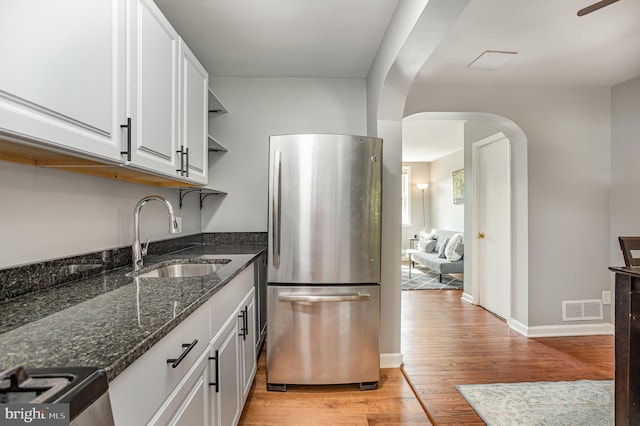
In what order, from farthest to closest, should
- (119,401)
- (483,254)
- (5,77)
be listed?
1. (483,254)
2. (5,77)
3. (119,401)

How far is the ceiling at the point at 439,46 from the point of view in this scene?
2.01 m

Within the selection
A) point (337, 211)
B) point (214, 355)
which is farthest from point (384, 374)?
point (214, 355)

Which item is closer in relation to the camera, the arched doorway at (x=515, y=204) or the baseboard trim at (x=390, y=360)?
the baseboard trim at (x=390, y=360)

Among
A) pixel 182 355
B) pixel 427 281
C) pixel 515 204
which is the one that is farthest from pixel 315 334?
pixel 427 281

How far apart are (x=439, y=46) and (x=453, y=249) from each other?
3901mm

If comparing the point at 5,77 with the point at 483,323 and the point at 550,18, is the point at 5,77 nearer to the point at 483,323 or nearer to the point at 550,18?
the point at 550,18

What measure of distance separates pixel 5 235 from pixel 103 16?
33.0 inches

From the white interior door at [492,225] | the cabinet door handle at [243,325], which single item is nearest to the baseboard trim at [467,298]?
the white interior door at [492,225]

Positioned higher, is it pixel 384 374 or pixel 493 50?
pixel 493 50

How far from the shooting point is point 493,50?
2496 millimetres

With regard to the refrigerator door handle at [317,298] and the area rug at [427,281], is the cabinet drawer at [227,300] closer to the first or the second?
the refrigerator door handle at [317,298]

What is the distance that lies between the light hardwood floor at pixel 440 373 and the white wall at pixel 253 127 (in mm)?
1335

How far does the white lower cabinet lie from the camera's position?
0.75 meters

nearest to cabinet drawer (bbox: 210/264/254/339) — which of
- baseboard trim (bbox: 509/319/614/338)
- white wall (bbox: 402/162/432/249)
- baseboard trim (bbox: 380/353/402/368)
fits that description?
baseboard trim (bbox: 380/353/402/368)
